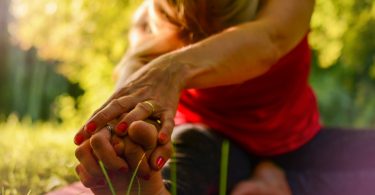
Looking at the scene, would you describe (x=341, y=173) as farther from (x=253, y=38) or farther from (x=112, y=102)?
(x=112, y=102)

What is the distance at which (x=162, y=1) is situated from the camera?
2068 mm

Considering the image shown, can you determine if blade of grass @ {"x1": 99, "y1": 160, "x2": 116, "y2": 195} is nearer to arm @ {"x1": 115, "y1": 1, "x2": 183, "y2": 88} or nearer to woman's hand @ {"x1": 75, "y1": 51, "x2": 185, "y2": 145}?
woman's hand @ {"x1": 75, "y1": 51, "x2": 185, "y2": 145}

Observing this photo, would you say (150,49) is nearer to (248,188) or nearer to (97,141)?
(248,188)

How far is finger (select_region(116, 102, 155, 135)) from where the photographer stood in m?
1.45

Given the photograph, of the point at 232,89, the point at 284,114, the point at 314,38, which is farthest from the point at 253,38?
the point at 314,38

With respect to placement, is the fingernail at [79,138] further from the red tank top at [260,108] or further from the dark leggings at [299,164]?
the red tank top at [260,108]

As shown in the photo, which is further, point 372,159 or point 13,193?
point 372,159

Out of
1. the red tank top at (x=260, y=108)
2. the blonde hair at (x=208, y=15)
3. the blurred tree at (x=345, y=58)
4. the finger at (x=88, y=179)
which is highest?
the finger at (x=88, y=179)

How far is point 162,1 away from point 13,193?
1.90 ft

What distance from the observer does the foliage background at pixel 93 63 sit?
10.9ft

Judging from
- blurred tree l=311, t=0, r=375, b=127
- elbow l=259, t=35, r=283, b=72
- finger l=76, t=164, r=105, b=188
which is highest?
finger l=76, t=164, r=105, b=188

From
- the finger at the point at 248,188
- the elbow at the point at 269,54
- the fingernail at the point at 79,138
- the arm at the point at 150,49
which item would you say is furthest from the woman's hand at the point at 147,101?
the finger at the point at 248,188

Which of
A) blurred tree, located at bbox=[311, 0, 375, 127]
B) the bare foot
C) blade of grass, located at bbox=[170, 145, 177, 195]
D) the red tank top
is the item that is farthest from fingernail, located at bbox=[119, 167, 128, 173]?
blurred tree, located at bbox=[311, 0, 375, 127]

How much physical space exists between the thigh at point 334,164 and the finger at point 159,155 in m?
0.89
